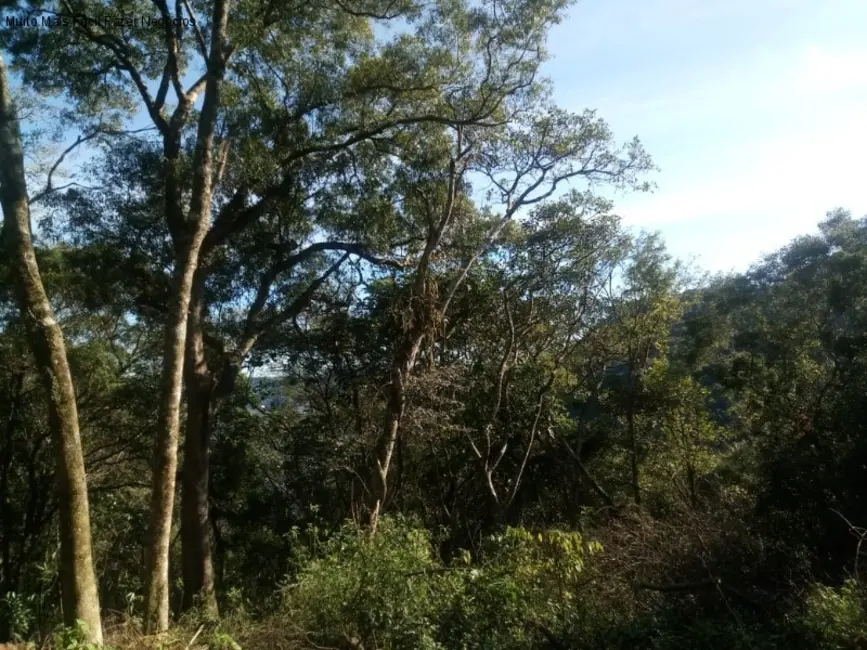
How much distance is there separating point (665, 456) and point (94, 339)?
12.0 metres

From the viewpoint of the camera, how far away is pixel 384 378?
11812 millimetres

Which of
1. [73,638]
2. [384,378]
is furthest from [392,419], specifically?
[73,638]

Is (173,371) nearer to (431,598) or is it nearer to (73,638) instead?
(73,638)

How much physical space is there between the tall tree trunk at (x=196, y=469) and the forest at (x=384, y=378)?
0.05 m

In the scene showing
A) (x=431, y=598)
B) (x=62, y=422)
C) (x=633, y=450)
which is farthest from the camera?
(x=633, y=450)

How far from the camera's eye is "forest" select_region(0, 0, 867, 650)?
648 cm

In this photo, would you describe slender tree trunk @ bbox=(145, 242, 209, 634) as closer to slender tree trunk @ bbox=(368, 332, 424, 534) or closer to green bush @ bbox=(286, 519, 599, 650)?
green bush @ bbox=(286, 519, 599, 650)

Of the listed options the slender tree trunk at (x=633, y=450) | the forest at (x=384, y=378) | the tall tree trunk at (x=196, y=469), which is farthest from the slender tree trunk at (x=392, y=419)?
the slender tree trunk at (x=633, y=450)

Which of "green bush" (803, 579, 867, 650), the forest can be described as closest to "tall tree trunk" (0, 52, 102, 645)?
the forest

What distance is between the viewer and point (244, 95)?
10.9 meters

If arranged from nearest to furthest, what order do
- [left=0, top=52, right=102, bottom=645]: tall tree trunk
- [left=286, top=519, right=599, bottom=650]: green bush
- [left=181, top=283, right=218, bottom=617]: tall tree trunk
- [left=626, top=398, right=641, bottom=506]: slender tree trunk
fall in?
1. [left=0, top=52, right=102, bottom=645]: tall tree trunk
2. [left=286, top=519, right=599, bottom=650]: green bush
3. [left=181, top=283, right=218, bottom=617]: tall tree trunk
4. [left=626, top=398, right=641, bottom=506]: slender tree trunk

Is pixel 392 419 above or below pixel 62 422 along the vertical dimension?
below

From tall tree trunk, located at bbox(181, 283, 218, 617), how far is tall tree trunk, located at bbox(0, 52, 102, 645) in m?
4.17

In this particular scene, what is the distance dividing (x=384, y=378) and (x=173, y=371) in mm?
4897
